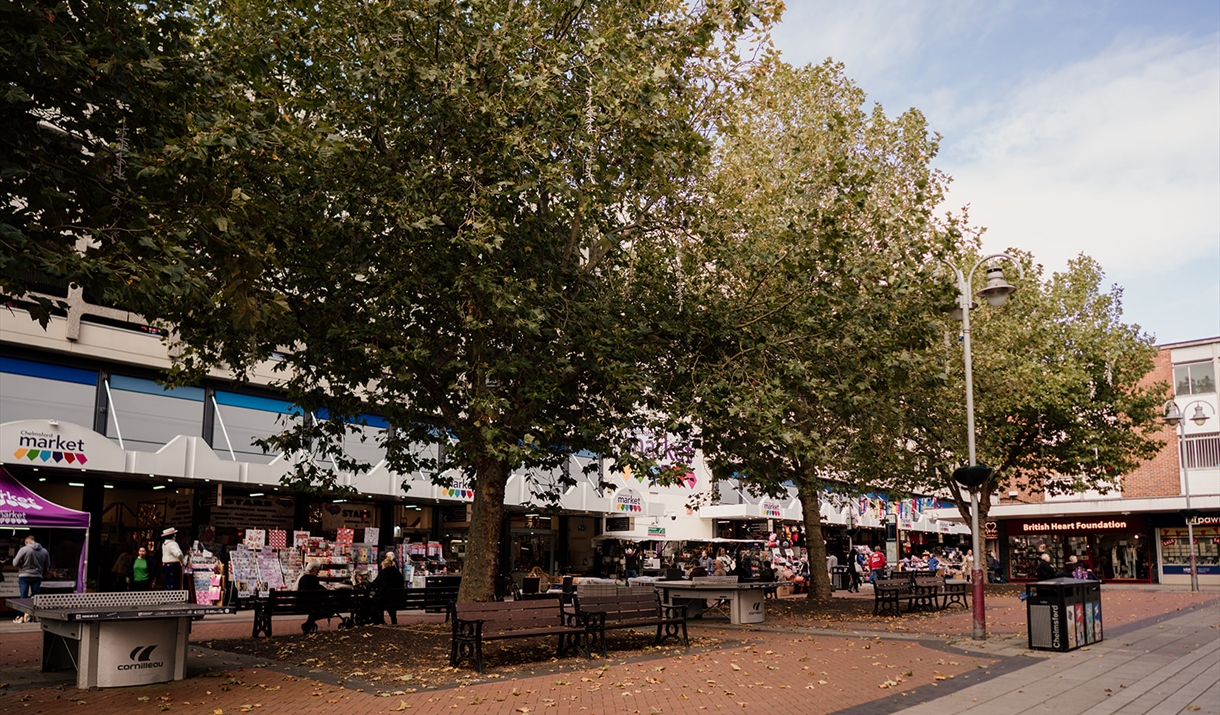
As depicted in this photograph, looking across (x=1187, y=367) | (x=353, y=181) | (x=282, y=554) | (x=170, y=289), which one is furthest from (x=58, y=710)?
(x=1187, y=367)

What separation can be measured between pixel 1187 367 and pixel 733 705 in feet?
157

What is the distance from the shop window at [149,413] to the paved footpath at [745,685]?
7.95 metres

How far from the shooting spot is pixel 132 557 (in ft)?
75.6

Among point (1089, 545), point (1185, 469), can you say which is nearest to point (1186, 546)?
point (1089, 545)

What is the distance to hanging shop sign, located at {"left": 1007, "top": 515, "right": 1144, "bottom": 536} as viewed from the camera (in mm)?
46219

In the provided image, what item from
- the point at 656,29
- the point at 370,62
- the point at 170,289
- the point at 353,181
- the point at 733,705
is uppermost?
the point at 656,29

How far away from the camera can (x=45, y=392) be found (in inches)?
850

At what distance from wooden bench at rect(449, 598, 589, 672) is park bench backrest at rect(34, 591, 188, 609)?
343 cm

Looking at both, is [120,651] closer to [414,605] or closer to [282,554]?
[414,605]

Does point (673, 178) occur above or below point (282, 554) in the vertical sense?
above

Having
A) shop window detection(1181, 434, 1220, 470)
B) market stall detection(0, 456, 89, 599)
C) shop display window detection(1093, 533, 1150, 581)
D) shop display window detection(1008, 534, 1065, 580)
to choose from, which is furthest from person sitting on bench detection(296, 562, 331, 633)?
shop window detection(1181, 434, 1220, 470)

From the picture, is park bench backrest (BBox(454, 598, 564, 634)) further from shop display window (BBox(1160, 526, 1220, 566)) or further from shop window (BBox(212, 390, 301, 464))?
shop display window (BBox(1160, 526, 1220, 566))

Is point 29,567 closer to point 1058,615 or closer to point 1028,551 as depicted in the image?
point 1058,615

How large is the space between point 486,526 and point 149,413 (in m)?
12.4
